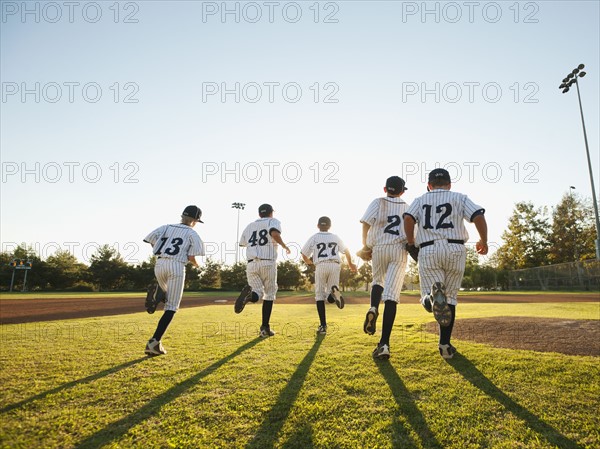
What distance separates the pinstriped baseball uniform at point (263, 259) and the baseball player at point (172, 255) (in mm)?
1252

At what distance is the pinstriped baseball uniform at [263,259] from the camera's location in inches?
240

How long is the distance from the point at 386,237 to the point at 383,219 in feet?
0.88

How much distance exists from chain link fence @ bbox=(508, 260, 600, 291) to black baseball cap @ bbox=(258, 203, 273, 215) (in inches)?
1422

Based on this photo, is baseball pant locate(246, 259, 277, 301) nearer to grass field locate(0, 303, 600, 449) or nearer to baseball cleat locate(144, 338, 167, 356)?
grass field locate(0, 303, 600, 449)

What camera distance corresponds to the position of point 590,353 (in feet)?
13.1

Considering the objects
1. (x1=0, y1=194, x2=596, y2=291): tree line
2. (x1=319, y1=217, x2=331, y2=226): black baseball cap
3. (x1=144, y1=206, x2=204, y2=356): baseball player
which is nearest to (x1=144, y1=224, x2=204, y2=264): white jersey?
(x1=144, y1=206, x2=204, y2=356): baseball player

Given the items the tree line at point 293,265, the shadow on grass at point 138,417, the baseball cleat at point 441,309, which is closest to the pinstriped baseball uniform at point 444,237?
the baseball cleat at point 441,309

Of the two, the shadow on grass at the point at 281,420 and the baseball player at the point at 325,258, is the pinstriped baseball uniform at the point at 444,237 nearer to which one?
the shadow on grass at the point at 281,420

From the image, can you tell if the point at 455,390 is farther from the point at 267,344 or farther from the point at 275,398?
the point at 267,344

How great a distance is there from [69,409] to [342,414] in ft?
6.51

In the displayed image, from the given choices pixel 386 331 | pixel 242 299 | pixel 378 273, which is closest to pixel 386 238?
pixel 378 273

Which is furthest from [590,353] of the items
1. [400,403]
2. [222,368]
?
[222,368]

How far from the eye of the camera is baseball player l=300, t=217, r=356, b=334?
668 cm

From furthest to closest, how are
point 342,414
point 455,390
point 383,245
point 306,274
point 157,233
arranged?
point 306,274
point 157,233
point 383,245
point 455,390
point 342,414
